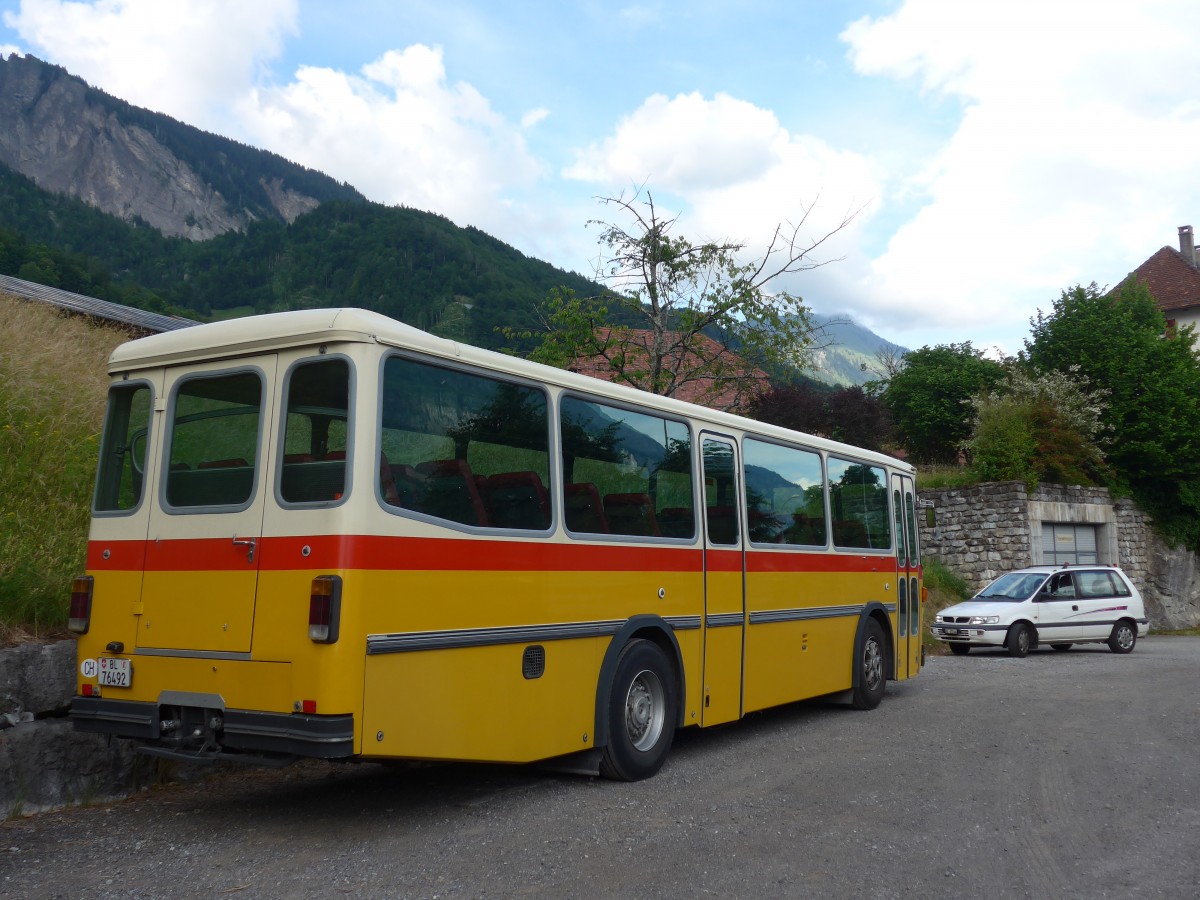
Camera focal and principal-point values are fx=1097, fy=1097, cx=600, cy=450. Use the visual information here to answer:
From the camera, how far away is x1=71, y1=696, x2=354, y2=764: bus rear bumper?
5.32 meters

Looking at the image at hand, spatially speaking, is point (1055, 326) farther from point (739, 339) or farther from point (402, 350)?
point (402, 350)

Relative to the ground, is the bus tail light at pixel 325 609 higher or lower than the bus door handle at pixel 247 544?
lower

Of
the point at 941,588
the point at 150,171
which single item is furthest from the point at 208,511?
the point at 150,171

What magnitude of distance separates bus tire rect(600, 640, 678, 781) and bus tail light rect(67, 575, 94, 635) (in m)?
3.22

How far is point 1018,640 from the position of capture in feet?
61.6

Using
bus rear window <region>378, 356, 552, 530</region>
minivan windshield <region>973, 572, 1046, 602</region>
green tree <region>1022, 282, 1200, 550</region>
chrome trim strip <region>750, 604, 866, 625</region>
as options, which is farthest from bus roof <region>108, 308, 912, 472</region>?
green tree <region>1022, 282, 1200, 550</region>

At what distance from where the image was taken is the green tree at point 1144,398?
1145 inches

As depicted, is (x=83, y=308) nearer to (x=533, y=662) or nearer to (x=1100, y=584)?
(x=533, y=662)

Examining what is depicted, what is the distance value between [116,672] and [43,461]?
4.31 metres

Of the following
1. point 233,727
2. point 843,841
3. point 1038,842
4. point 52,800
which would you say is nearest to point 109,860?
point 233,727

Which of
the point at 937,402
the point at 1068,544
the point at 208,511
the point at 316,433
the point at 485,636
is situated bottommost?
the point at 485,636

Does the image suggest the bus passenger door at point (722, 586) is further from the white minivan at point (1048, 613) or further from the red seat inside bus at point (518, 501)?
the white minivan at point (1048, 613)

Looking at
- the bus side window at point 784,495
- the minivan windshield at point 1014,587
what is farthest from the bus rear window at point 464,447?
the minivan windshield at point 1014,587

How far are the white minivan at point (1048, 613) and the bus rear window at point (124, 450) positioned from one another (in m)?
15.7
